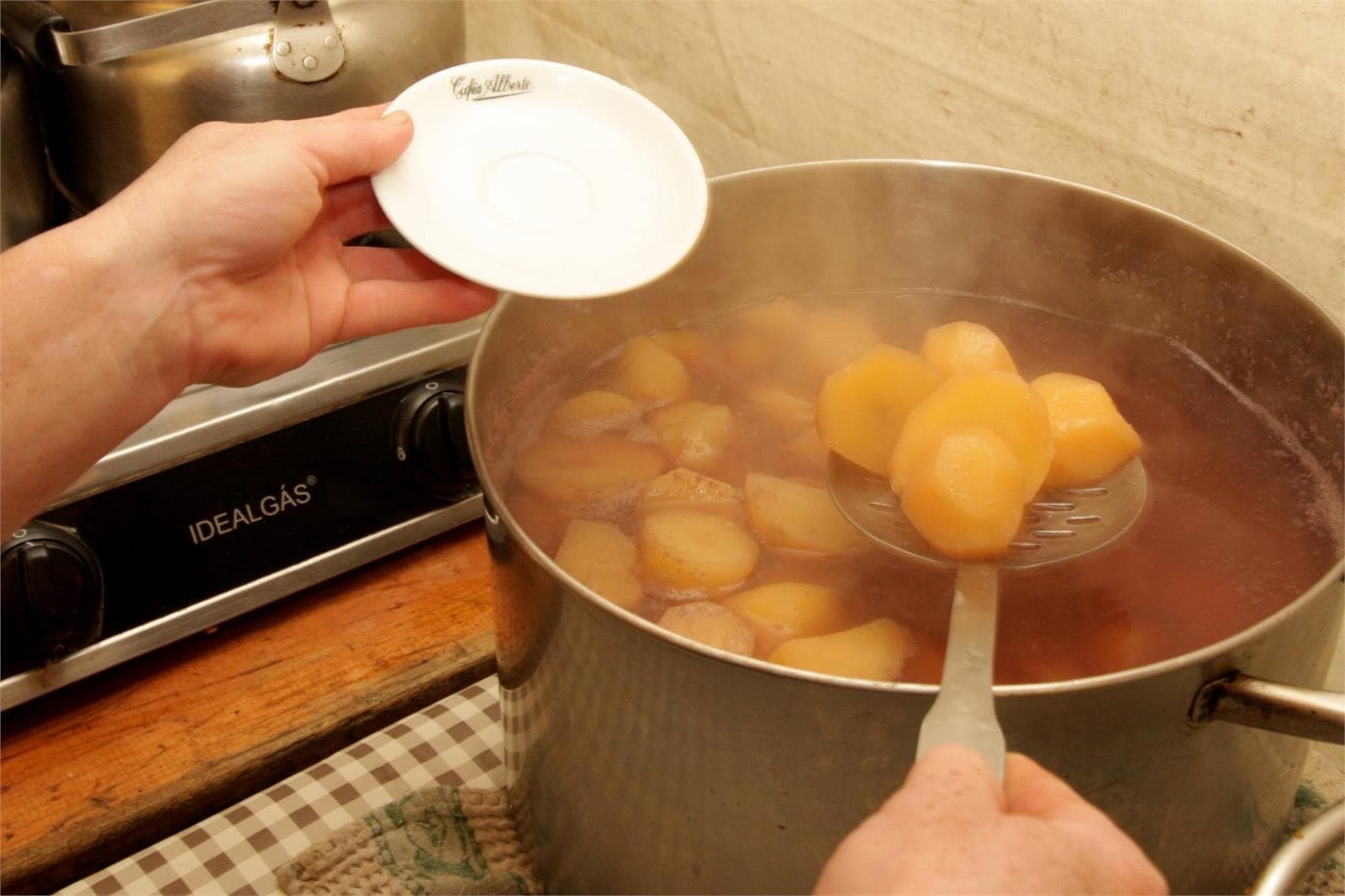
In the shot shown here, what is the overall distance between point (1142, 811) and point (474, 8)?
3.70 ft

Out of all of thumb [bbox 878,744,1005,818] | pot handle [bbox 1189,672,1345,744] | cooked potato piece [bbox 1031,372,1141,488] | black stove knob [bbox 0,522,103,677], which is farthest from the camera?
black stove knob [bbox 0,522,103,677]

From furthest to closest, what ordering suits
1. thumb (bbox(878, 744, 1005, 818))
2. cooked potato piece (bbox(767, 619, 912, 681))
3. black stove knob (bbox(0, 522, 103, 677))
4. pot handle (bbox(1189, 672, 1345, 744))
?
black stove knob (bbox(0, 522, 103, 677)), cooked potato piece (bbox(767, 619, 912, 681)), pot handle (bbox(1189, 672, 1345, 744)), thumb (bbox(878, 744, 1005, 818))

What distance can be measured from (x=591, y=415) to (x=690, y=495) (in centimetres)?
10

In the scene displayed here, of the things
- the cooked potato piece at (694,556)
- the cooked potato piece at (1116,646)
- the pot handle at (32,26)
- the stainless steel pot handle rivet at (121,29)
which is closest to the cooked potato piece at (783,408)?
the cooked potato piece at (694,556)

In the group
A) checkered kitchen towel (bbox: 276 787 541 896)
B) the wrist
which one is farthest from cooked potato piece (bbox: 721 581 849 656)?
the wrist

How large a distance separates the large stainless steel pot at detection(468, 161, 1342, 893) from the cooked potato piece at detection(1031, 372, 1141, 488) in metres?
0.11

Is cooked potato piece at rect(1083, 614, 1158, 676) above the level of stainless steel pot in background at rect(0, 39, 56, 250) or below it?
below

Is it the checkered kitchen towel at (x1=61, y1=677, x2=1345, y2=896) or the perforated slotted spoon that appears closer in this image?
the perforated slotted spoon

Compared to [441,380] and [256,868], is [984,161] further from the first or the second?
[256,868]

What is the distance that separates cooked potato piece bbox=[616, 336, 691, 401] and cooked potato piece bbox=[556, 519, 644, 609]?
5.5 inches

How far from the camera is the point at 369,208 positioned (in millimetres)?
766

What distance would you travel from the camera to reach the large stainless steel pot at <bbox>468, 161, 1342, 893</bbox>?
454mm

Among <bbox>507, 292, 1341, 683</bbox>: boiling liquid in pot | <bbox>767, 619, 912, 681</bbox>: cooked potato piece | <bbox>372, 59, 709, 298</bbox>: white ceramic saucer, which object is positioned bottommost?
<bbox>767, 619, 912, 681</bbox>: cooked potato piece

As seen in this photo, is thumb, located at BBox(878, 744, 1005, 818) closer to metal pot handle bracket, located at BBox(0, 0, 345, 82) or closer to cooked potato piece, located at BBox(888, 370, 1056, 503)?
cooked potato piece, located at BBox(888, 370, 1056, 503)
